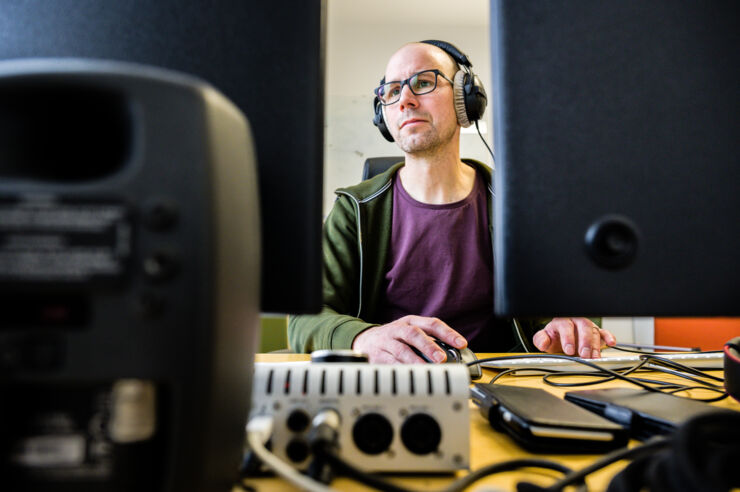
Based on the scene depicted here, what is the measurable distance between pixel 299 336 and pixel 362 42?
94.5 inches

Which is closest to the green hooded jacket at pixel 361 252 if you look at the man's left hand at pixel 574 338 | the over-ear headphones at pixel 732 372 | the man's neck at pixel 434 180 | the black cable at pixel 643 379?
the man's neck at pixel 434 180

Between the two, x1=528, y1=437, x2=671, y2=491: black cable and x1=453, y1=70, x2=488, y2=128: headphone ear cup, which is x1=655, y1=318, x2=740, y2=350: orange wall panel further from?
x1=528, y1=437, x2=671, y2=491: black cable

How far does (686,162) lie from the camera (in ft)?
1.16

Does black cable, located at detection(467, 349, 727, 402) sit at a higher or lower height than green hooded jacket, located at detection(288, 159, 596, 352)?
lower

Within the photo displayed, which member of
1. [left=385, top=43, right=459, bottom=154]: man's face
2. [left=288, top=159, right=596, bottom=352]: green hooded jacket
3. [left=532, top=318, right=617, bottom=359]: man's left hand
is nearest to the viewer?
[left=532, top=318, right=617, bottom=359]: man's left hand

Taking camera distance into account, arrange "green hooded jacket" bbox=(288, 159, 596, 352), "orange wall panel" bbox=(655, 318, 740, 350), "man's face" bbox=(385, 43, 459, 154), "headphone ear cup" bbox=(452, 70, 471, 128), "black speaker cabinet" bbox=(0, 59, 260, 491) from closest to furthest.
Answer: "black speaker cabinet" bbox=(0, 59, 260, 491)
"green hooded jacket" bbox=(288, 159, 596, 352)
"headphone ear cup" bbox=(452, 70, 471, 128)
"man's face" bbox=(385, 43, 459, 154)
"orange wall panel" bbox=(655, 318, 740, 350)

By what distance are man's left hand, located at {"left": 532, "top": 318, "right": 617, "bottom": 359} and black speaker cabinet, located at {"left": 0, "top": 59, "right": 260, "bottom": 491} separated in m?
0.72

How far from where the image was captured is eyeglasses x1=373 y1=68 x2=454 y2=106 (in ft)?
4.59

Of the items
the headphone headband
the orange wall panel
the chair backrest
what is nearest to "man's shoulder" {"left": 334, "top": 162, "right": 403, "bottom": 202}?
the chair backrest

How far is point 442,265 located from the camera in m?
1.32

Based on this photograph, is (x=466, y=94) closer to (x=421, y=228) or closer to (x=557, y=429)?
(x=421, y=228)

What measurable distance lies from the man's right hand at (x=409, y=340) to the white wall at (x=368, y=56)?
2126mm

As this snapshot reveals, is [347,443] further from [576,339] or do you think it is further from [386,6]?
[386,6]

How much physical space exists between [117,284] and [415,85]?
1.31 m
